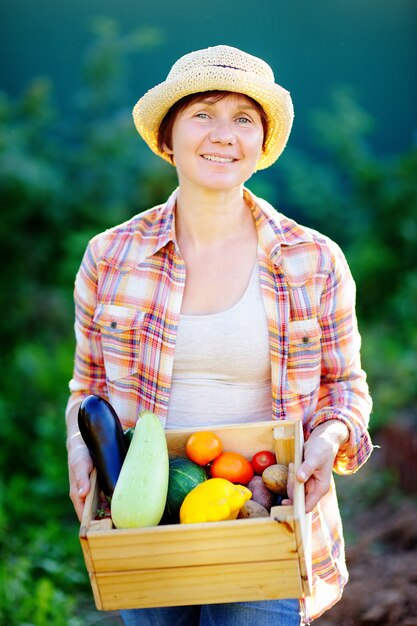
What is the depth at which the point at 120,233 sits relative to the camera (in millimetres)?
2652

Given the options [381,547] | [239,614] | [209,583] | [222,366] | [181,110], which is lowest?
[381,547]

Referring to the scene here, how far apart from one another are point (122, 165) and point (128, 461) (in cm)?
510

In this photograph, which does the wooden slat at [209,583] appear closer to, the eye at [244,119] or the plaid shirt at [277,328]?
the plaid shirt at [277,328]

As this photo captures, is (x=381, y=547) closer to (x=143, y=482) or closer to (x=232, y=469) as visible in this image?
(x=232, y=469)

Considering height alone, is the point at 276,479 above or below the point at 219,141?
below

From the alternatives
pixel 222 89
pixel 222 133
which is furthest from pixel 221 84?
pixel 222 133

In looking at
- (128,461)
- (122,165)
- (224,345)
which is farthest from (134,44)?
(128,461)

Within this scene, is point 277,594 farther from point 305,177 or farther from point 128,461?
point 305,177

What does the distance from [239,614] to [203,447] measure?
434 millimetres

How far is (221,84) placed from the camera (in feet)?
7.82

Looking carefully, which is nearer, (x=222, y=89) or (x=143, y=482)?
(x=143, y=482)

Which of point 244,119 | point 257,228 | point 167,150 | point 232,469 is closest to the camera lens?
point 232,469

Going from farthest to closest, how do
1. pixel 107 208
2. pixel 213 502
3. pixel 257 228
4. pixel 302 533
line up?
pixel 107 208, pixel 257 228, pixel 213 502, pixel 302 533

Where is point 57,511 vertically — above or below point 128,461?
below
